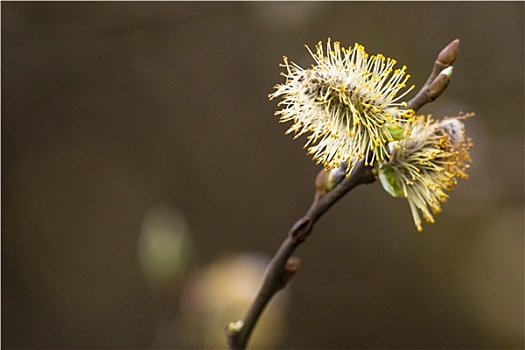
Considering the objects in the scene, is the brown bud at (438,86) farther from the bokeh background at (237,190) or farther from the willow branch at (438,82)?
the bokeh background at (237,190)

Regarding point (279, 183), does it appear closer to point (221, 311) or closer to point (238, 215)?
point (238, 215)

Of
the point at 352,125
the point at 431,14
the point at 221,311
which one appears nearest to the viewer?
the point at 352,125

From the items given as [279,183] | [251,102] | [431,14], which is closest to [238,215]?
[279,183]

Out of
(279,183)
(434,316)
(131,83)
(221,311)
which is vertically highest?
(131,83)

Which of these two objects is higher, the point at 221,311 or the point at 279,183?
the point at 279,183

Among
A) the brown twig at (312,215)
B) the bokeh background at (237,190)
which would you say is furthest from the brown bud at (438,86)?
the bokeh background at (237,190)

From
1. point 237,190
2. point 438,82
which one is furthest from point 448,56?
point 237,190

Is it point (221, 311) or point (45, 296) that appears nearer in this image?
point (221, 311)

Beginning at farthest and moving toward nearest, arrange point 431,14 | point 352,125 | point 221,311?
1. point 431,14
2. point 221,311
3. point 352,125

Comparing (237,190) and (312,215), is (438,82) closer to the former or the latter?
(312,215)
